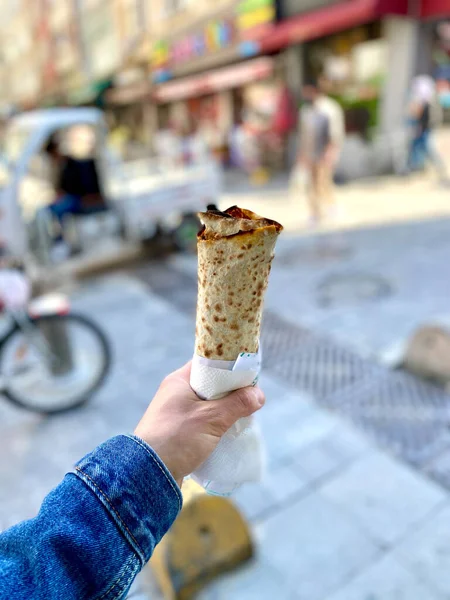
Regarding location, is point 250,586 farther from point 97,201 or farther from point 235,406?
point 97,201

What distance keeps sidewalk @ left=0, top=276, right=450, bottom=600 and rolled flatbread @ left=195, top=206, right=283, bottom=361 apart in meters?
1.04

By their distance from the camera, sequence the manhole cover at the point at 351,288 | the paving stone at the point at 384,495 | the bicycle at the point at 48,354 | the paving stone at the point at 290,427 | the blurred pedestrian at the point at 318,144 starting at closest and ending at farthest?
the paving stone at the point at 384,495 → the paving stone at the point at 290,427 → the bicycle at the point at 48,354 → the manhole cover at the point at 351,288 → the blurred pedestrian at the point at 318,144

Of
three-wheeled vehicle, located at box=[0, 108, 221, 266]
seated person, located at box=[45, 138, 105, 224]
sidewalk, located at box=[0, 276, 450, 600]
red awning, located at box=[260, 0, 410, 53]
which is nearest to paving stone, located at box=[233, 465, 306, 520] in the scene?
sidewalk, located at box=[0, 276, 450, 600]

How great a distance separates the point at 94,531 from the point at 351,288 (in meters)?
5.98

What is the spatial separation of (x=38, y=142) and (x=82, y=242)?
1.78m

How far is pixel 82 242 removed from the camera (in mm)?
8516

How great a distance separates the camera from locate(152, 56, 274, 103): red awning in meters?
16.4

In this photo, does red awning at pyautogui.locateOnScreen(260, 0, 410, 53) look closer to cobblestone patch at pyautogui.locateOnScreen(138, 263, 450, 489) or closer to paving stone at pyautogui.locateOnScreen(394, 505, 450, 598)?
cobblestone patch at pyautogui.locateOnScreen(138, 263, 450, 489)

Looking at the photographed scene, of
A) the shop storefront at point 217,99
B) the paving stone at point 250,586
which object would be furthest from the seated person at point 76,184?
the shop storefront at point 217,99

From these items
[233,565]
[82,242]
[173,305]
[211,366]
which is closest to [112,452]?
[211,366]

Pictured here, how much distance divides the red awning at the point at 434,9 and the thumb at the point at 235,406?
13.2 meters

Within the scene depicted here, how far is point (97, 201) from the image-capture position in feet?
26.2

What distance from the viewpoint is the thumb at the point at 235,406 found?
47.9 inches

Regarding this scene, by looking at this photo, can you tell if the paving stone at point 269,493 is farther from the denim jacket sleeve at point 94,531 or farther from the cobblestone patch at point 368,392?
the denim jacket sleeve at point 94,531
